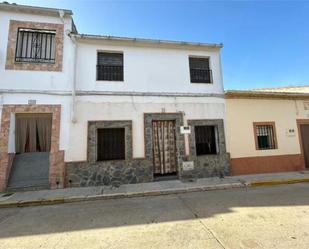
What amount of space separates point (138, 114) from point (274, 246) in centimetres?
585

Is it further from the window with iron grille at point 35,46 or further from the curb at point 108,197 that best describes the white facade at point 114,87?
the curb at point 108,197

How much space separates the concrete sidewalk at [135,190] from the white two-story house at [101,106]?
Result: 0.54 metres

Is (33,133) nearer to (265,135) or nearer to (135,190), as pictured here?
(135,190)

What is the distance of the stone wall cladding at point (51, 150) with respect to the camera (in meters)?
6.25

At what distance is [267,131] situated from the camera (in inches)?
338

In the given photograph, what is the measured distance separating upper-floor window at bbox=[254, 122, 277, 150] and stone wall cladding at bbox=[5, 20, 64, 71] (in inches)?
365

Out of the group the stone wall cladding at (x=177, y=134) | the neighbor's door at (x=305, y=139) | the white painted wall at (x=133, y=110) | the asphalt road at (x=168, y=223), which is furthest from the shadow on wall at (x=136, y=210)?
the neighbor's door at (x=305, y=139)

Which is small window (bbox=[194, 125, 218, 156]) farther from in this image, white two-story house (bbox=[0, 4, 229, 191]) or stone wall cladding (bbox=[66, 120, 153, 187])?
stone wall cladding (bbox=[66, 120, 153, 187])

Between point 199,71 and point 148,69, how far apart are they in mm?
2503

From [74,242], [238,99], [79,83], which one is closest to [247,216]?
[74,242]

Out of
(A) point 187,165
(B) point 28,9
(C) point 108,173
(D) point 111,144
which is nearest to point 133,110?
(D) point 111,144

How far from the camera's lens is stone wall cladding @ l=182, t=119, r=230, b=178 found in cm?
761

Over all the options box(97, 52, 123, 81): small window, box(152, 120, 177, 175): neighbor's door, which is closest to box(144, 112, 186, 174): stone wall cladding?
box(152, 120, 177, 175): neighbor's door

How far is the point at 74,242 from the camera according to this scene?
3.07 meters
